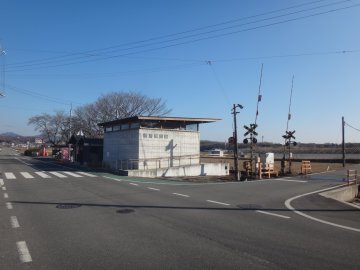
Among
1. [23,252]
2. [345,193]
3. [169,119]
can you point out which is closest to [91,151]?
[169,119]

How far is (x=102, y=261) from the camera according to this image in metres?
6.23

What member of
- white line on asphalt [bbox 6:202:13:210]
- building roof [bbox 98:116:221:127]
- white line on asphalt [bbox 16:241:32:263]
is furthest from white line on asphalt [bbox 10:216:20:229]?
building roof [bbox 98:116:221:127]

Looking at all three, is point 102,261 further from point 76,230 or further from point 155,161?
point 155,161

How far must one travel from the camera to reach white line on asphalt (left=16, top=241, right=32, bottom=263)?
642cm

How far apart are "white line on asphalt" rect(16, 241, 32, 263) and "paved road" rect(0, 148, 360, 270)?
0.06 ft

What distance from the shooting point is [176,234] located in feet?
26.8

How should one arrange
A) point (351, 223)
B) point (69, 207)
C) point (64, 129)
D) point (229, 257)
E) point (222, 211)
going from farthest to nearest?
point (64, 129) < point (69, 207) < point (222, 211) < point (351, 223) < point (229, 257)

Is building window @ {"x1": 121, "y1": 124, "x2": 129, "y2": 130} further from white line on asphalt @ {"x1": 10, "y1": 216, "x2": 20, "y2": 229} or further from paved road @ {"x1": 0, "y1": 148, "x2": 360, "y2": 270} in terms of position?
white line on asphalt @ {"x1": 10, "y1": 216, "x2": 20, "y2": 229}

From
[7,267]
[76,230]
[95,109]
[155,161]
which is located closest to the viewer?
[7,267]

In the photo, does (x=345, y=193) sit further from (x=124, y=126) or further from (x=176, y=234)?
(x=124, y=126)

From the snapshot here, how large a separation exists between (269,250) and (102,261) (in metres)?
3.06

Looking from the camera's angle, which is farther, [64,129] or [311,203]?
[64,129]

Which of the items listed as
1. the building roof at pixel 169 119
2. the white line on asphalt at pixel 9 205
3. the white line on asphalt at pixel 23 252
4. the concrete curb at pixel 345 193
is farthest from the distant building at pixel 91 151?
the white line on asphalt at pixel 23 252

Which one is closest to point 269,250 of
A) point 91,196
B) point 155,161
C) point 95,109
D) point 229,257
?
point 229,257
